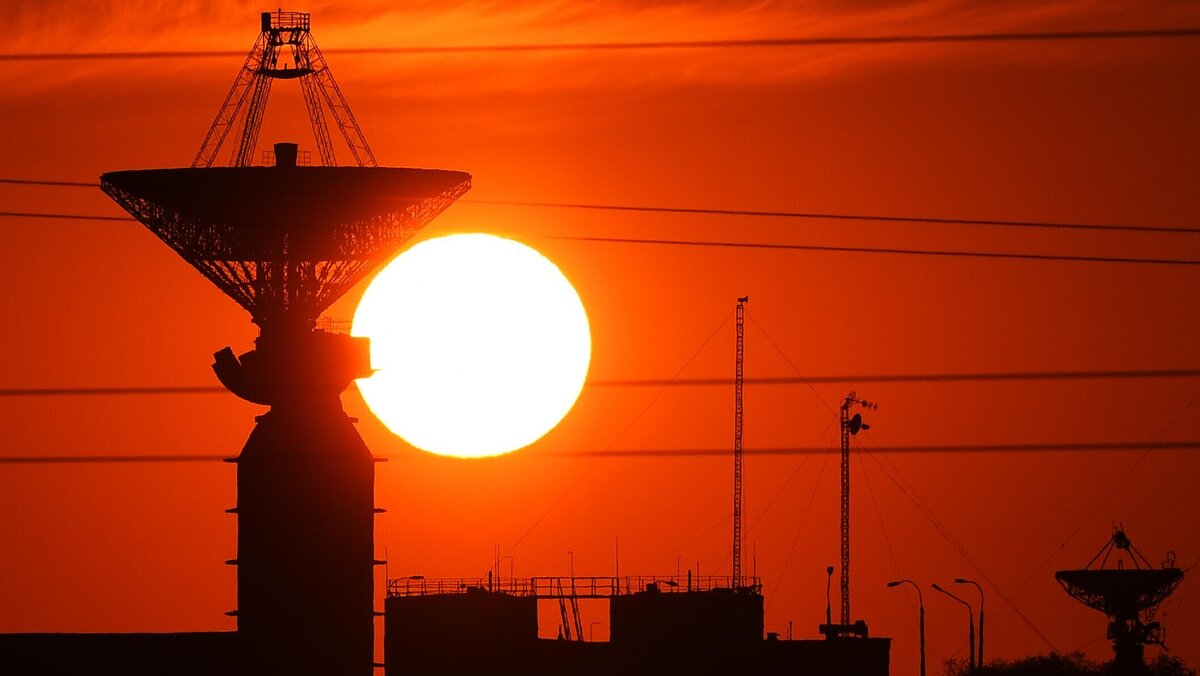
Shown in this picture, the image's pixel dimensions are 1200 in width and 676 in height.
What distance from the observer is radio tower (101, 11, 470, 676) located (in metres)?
148

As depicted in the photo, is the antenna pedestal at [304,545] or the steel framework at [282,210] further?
the antenna pedestal at [304,545]

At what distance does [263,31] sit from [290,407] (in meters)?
22.2

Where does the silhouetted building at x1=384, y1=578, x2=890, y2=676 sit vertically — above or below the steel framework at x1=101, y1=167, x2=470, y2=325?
below

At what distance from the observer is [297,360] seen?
158375mm

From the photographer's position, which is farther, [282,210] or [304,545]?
[304,545]

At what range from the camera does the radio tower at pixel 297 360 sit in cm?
14775

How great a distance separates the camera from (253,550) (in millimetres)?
156875

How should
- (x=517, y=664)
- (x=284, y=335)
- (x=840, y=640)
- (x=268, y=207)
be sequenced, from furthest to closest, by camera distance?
(x=840, y=640) → (x=517, y=664) → (x=284, y=335) → (x=268, y=207)

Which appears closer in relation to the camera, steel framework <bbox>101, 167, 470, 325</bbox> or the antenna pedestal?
steel framework <bbox>101, 167, 470, 325</bbox>

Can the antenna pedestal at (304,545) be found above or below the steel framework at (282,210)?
below

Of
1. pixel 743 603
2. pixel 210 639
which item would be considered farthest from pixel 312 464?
pixel 743 603

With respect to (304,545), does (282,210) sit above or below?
above

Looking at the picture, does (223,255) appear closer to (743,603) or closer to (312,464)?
(312,464)

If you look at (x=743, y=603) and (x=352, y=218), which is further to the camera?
(x=743, y=603)
